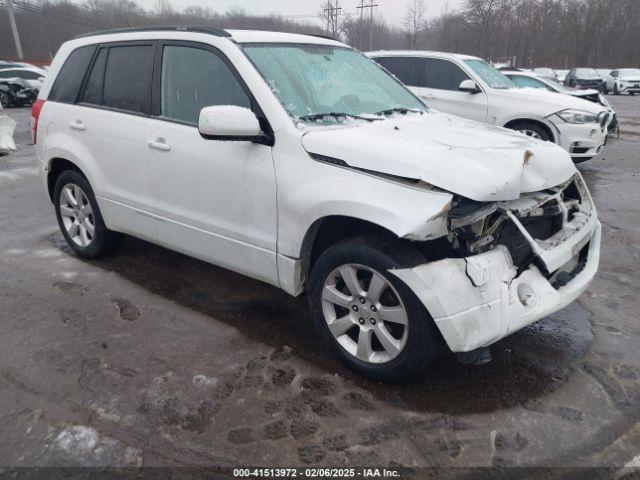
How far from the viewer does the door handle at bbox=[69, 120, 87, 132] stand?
4.13m

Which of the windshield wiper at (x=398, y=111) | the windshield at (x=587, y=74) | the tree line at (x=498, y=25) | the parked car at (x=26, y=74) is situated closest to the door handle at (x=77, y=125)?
the windshield wiper at (x=398, y=111)

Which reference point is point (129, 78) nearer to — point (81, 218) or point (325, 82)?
point (81, 218)

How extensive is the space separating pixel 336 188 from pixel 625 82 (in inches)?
1251

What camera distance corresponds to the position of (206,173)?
330cm

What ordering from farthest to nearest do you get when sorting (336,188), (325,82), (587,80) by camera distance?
(587,80) < (325,82) < (336,188)

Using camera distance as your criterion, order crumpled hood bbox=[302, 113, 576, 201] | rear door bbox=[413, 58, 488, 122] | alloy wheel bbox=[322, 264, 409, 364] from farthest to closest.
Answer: rear door bbox=[413, 58, 488, 122] → alloy wheel bbox=[322, 264, 409, 364] → crumpled hood bbox=[302, 113, 576, 201]

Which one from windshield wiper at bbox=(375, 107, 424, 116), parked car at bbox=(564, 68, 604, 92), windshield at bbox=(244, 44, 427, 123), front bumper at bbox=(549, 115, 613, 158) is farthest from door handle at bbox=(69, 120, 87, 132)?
parked car at bbox=(564, 68, 604, 92)

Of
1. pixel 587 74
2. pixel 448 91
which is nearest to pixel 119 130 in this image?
pixel 448 91

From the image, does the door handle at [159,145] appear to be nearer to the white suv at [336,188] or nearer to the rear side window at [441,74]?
the white suv at [336,188]

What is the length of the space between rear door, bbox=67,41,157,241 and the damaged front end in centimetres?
228

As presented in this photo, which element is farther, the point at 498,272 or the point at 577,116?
the point at 577,116

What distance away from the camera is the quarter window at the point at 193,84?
3.27m

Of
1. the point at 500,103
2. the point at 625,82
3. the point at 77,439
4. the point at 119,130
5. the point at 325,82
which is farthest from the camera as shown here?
the point at 625,82

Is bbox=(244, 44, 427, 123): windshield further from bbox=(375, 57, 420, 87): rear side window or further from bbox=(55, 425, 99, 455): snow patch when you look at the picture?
bbox=(375, 57, 420, 87): rear side window
